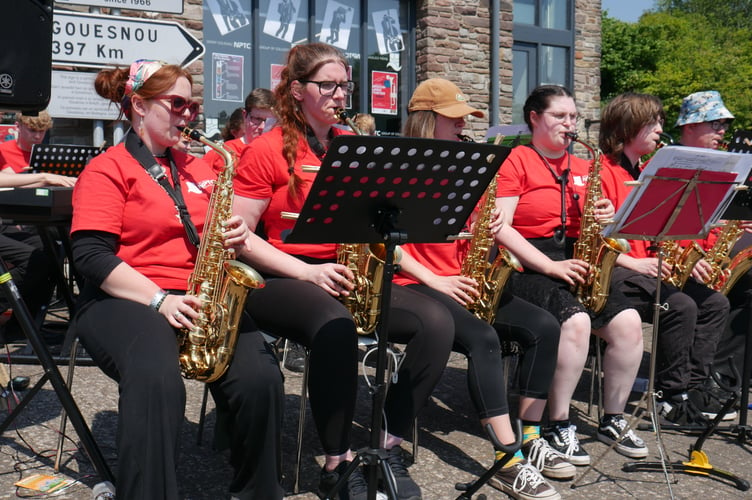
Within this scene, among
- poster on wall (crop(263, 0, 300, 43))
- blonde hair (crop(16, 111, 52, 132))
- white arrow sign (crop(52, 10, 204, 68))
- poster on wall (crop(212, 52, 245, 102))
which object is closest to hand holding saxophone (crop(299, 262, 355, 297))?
white arrow sign (crop(52, 10, 204, 68))

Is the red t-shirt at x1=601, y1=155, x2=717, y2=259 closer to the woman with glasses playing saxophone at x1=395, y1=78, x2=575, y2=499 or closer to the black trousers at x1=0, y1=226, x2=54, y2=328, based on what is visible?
the woman with glasses playing saxophone at x1=395, y1=78, x2=575, y2=499

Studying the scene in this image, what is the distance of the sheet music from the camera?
3365 millimetres

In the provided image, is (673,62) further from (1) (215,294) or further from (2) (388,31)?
(1) (215,294)

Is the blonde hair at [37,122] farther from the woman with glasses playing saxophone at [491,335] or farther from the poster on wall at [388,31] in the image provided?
the poster on wall at [388,31]

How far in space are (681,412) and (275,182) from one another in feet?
8.55

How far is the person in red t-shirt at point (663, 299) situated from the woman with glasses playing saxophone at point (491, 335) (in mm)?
816

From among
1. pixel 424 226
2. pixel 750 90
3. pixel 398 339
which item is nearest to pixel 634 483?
pixel 398 339

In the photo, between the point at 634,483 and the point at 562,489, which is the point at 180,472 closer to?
the point at 562,489

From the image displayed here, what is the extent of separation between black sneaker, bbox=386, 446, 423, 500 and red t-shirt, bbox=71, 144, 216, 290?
110 centimetres

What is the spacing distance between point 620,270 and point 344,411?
6.89 ft

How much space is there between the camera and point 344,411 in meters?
3.04

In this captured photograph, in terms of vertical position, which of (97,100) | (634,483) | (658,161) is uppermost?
(97,100)

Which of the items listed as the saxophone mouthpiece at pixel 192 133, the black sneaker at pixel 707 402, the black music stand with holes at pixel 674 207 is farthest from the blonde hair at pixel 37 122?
the black sneaker at pixel 707 402

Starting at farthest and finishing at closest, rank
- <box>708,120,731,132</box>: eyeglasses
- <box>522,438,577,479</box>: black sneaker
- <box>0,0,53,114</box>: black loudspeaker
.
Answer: <box>708,120,731,132</box>: eyeglasses
<box>522,438,577,479</box>: black sneaker
<box>0,0,53,114</box>: black loudspeaker
